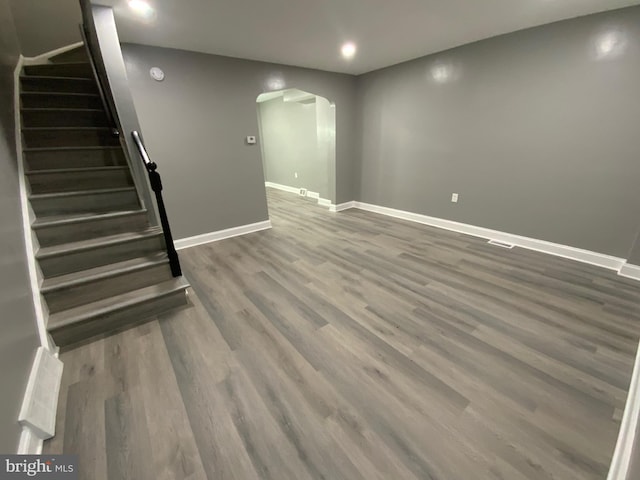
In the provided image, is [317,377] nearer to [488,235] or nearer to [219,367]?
[219,367]

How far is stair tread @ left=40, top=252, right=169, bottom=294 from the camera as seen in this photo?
1.79m

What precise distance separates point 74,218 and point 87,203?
0.29 metres

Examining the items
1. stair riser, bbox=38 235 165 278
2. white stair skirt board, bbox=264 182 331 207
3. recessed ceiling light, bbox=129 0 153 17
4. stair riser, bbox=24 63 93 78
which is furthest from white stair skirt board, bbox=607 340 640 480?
stair riser, bbox=24 63 93 78

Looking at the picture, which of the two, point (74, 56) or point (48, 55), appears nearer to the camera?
point (48, 55)

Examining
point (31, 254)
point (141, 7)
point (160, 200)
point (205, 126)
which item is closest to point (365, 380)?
point (160, 200)

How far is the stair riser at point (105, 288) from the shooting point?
1.80 metres

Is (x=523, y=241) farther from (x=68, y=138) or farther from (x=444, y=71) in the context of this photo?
(x=68, y=138)

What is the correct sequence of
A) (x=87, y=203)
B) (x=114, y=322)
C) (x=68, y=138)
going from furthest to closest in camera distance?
1. (x=68, y=138)
2. (x=87, y=203)
3. (x=114, y=322)

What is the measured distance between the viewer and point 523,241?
3.20 m

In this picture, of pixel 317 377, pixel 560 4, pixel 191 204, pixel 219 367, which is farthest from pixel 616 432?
pixel 191 204

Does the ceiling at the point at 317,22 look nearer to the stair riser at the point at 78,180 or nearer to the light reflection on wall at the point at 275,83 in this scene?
the light reflection on wall at the point at 275,83

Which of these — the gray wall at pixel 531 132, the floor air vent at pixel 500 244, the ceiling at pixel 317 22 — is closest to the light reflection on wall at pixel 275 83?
the ceiling at pixel 317 22

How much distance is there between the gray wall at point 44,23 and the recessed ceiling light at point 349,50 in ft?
10.6

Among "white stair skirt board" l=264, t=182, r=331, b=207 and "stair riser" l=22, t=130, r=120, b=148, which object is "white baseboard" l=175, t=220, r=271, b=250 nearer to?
"stair riser" l=22, t=130, r=120, b=148
